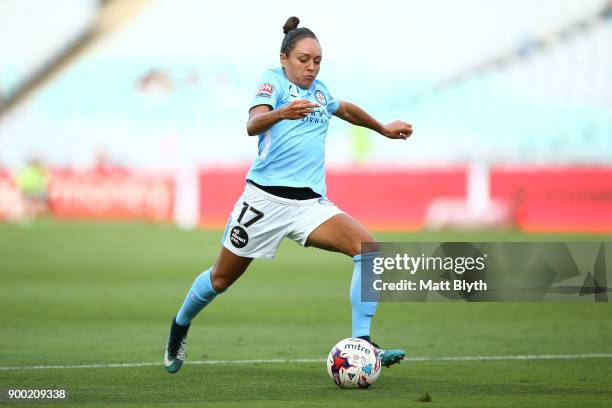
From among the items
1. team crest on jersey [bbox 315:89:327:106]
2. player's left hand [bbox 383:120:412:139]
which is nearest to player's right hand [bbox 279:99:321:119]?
team crest on jersey [bbox 315:89:327:106]

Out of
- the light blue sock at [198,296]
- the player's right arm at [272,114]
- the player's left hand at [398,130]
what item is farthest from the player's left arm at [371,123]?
the light blue sock at [198,296]

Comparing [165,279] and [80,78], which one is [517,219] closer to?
[165,279]

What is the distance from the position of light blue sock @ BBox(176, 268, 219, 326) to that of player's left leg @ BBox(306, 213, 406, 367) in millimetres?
767

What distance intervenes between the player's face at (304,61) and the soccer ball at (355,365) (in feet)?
5.68

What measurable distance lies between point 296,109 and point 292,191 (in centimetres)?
81

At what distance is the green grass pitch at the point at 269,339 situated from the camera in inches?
263

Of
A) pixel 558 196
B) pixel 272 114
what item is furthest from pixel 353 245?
pixel 558 196

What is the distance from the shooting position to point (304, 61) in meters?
7.28

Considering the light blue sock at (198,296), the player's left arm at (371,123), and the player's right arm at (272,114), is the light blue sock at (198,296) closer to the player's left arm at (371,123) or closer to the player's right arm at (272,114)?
the player's right arm at (272,114)

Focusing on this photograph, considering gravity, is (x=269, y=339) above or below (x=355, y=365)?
above

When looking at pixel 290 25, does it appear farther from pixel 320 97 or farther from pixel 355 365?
pixel 355 365

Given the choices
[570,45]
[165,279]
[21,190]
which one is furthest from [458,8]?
[165,279]

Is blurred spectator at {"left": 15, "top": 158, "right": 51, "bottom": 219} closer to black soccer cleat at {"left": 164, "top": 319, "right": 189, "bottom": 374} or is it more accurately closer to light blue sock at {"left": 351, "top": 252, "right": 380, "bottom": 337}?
black soccer cleat at {"left": 164, "top": 319, "right": 189, "bottom": 374}

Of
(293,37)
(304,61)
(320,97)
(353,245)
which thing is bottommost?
(353,245)
